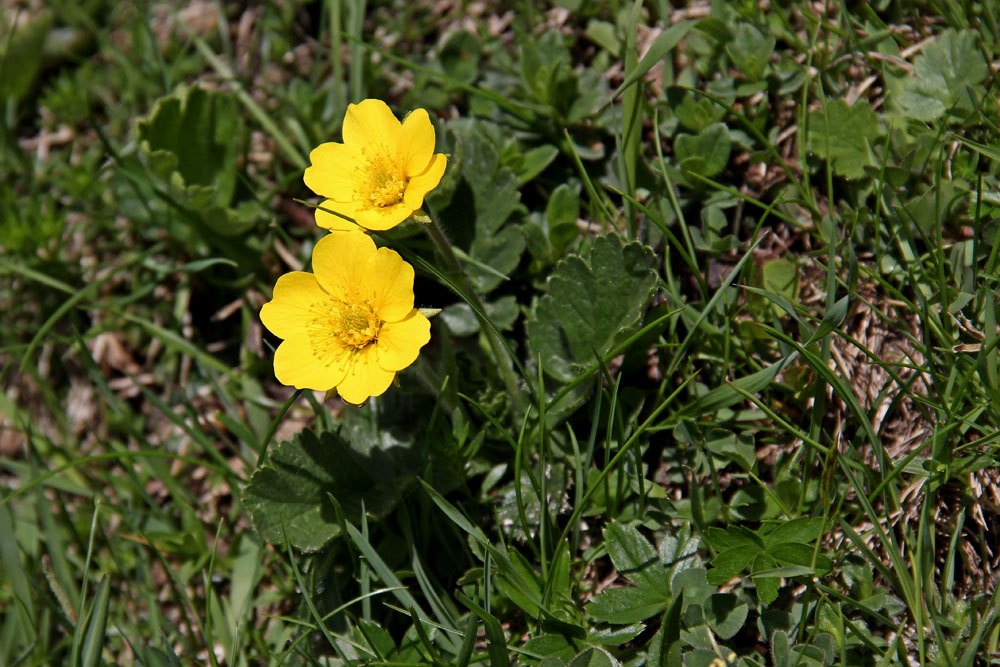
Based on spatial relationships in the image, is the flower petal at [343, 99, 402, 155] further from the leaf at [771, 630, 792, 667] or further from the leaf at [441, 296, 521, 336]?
the leaf at [771, 630, 792, 667]

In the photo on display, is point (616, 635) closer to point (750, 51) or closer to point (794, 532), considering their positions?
point (794, 532)

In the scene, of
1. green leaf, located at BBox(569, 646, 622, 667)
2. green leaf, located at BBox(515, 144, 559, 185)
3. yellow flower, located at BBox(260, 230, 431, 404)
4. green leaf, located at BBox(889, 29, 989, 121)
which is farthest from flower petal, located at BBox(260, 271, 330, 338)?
green leaf, located at BBox(889, 29, 989, 121)

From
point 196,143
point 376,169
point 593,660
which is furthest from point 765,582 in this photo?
point 196,143

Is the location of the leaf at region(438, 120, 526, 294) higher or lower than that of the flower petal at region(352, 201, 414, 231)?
lower

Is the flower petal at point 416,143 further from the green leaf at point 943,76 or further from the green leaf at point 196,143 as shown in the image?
the green leaf at point 943,76

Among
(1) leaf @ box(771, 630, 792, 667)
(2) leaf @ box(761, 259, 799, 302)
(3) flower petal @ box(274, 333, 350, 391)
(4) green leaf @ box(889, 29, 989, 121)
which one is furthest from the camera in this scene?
(2) leaf @ box(761, 259, 799, 302)

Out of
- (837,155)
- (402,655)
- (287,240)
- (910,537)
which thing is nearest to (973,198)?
(837,155)

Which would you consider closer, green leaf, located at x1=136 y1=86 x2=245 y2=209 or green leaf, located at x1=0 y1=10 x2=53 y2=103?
green leaf, located at x1=136 y1=86 x2=245 y2=209

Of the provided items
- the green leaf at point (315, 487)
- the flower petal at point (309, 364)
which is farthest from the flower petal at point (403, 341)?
the green leaf at point (315, 487)
